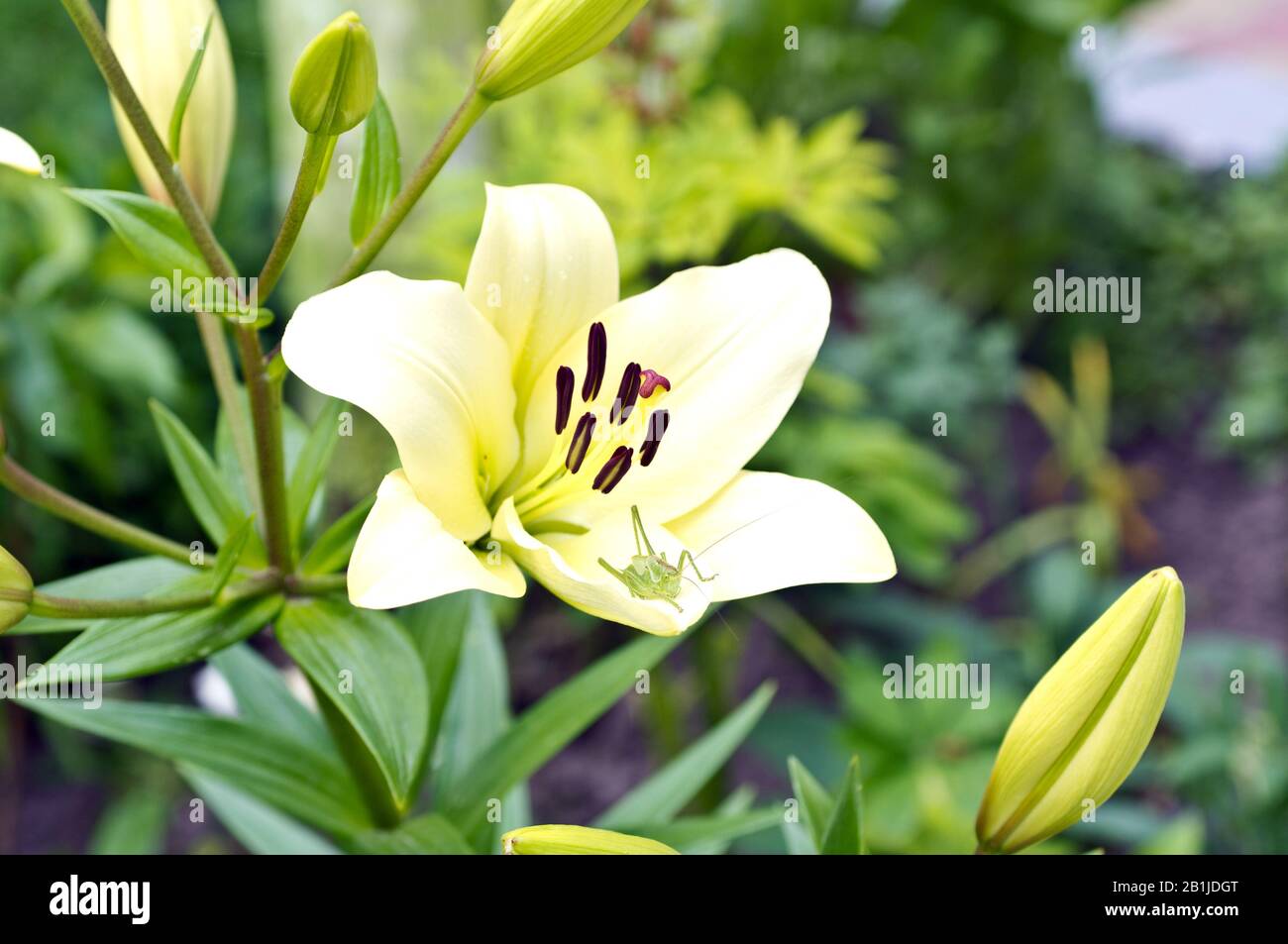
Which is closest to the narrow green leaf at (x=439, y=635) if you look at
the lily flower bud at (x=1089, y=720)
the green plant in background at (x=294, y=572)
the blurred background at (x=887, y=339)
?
the green plant in background at (x=294, y=572)

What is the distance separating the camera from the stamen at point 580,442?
1.10 ft

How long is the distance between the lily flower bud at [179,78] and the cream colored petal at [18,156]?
0.09 metres

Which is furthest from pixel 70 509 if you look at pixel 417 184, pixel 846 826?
pixel 846 826

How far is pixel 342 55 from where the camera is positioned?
274mm

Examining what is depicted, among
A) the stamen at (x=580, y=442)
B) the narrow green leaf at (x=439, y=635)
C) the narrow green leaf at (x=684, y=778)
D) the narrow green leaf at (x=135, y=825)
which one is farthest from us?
the narrow green leaf at (x=135, y=825)

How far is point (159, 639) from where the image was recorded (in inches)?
13.2

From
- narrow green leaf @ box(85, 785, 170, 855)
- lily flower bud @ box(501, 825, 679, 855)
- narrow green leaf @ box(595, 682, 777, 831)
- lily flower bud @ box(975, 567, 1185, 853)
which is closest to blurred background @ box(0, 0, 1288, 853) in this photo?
narrow green leaf @ box(85, 785, 170, 855)

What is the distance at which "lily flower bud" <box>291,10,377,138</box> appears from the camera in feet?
0.89

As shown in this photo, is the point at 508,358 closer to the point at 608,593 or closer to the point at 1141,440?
the point at 608,593

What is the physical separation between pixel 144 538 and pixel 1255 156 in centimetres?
230

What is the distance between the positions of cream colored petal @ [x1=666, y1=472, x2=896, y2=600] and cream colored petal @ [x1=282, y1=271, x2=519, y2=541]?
63 millimetres

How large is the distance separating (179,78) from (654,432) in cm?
19

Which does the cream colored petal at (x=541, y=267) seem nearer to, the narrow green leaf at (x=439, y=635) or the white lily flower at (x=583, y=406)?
the white lily flower at (x=583, y=406)
